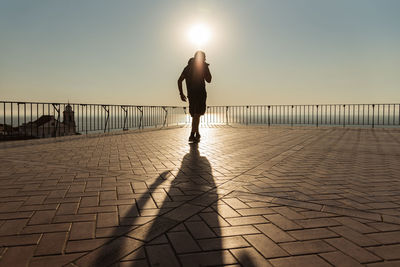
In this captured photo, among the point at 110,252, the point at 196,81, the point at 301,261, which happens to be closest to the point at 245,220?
the point at 301,261

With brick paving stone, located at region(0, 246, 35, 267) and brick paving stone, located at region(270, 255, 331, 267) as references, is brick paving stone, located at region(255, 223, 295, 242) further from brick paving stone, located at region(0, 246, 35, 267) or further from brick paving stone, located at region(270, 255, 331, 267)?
brick paving stone, located at region(0, 246, 35, 267)

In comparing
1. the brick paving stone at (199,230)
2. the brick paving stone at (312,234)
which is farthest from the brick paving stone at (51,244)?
the brick paving stone at (312,234)

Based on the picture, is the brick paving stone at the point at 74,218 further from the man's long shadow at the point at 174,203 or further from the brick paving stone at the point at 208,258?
the brick paving stone at the point at 208,258

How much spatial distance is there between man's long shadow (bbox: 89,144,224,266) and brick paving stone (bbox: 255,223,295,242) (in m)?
0.32

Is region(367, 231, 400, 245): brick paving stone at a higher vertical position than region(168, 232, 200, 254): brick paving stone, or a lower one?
higher

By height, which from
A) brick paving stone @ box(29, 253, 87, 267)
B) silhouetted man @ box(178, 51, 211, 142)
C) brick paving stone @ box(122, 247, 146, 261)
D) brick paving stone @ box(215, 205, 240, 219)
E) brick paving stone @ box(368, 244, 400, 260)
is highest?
silhouetted man @ box(178, 51, 211, 142)

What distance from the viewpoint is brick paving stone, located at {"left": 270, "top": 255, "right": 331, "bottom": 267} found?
143 cm

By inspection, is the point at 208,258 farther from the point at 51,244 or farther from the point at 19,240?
the point at 19,240

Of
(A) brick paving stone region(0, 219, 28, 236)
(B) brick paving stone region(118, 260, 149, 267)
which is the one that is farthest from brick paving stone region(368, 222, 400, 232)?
(A) brick paving stone region(0, 219, 28, 236)

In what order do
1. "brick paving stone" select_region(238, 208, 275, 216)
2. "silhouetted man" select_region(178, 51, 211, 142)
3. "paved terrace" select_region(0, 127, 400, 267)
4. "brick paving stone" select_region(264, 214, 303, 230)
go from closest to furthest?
"paved terrace" select_region(0, 127, 400, 267), "brick paving stone" select_region(264, 214, 303, 230), "brick paving stone" select_region(238, 208, 275, 216), "silhouetted man" select_region(178, 51, 211, 142)

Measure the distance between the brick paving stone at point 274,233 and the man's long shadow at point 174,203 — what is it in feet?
1.07

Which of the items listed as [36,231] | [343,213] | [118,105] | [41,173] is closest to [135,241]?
[36,231]

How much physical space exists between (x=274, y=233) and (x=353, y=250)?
467 millimetres

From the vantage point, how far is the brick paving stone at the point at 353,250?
149cm
